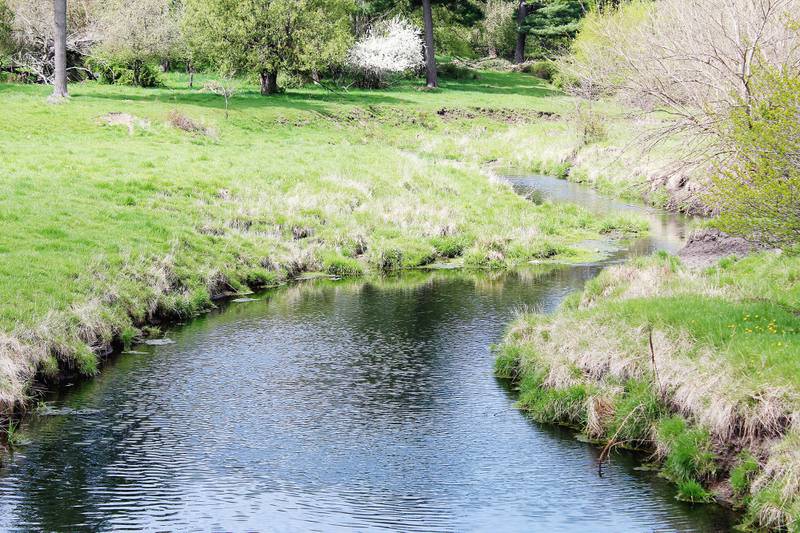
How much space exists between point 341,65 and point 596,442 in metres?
65.3

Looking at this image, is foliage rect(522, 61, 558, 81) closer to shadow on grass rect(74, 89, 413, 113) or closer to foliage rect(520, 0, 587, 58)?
foliage rect(520, 0, 587, 58)

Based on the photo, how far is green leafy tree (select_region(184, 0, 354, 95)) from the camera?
64.2 meters

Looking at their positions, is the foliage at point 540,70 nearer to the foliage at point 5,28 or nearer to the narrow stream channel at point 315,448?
the foliage at point 5,28

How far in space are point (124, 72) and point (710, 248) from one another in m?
49.4

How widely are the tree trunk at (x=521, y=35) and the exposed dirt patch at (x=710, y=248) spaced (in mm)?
66891

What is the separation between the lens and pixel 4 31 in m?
64.0

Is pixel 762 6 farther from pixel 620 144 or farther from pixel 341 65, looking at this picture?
pixel 341 65

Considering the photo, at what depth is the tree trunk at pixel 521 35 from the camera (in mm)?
95369

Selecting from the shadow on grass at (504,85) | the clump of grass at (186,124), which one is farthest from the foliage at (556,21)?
the clump of grass at (186,124)

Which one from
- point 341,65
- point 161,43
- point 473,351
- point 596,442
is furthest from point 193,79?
point 596,442

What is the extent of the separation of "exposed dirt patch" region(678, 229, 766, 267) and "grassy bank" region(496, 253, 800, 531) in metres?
3.64

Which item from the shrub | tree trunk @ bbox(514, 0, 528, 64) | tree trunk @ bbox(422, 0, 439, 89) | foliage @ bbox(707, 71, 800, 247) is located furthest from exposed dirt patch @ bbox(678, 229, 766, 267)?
tree trunk @ bbox(514, 0, 528, 64)

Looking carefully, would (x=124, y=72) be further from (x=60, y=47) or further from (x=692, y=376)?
(x=692, y=376)

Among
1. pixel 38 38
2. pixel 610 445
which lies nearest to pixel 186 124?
pixel 38 38
